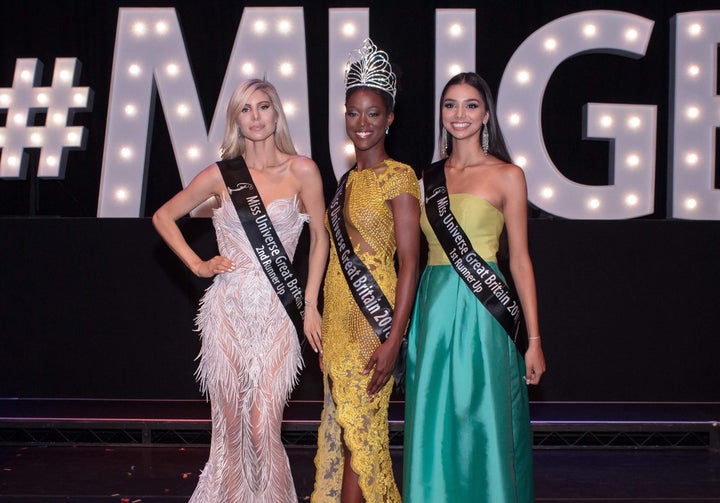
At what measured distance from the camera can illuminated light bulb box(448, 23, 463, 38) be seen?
5.04m

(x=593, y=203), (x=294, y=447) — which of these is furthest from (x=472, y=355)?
(x=593, y=203)

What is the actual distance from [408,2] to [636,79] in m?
1.57

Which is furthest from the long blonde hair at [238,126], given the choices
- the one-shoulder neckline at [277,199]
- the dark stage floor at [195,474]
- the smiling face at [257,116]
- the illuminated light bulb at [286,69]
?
the illuminated light bulb at [286,69]

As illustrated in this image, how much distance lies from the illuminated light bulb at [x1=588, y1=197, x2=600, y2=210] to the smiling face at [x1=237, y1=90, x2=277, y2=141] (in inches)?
110

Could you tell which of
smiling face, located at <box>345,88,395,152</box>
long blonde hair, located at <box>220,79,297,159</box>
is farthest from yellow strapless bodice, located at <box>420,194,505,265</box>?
long blonde hair, located at <box>220,79,297,159</box>

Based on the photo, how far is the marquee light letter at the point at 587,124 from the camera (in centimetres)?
498

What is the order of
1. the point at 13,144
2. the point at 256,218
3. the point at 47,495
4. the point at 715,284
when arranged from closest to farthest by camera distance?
the point at 256,218 < the point at 47,495 < the point at 715,284 < the point at 13,144

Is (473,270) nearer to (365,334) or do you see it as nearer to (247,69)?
(365,334)

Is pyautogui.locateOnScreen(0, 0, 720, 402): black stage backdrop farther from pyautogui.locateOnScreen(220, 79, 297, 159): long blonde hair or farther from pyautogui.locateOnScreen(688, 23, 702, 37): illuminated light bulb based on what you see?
pyautogui.locateOnScreen(220, 79, 297, 159): long blonde hair

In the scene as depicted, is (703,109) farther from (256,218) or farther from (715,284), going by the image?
(256,218)

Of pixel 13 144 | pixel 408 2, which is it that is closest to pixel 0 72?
pixel 13 144

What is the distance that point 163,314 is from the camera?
16.3 ft

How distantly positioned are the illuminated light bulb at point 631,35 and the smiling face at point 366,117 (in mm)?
3125

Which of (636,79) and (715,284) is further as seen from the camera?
(636,79)
